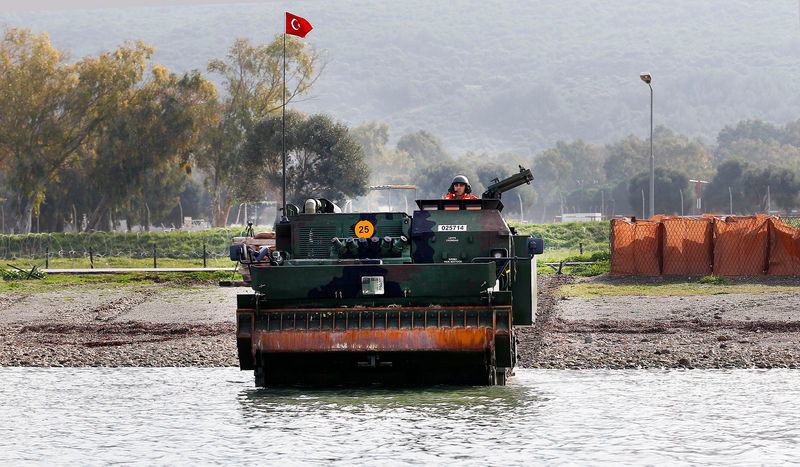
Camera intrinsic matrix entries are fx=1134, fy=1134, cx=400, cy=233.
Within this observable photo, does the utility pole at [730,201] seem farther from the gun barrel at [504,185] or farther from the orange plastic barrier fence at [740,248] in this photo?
the gun barrel at [504,185]

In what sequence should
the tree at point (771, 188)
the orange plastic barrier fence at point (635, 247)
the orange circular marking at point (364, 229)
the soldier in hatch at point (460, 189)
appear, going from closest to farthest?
the orange circular marking at point (364, 229)
the soldier in hatch at point (460, 189)
the orange plastic barrier fence at point (635, 247)
the tree at point (771, 188)

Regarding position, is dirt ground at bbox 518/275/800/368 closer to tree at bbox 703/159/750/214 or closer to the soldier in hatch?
the soldier in hatch

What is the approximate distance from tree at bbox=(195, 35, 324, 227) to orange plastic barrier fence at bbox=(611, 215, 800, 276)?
54.4 m

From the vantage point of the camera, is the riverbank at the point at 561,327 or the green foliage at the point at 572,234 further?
the green foliage at the point at 572,234

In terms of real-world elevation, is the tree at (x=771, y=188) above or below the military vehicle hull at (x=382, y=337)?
above

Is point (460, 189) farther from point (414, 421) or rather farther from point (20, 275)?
point (20, 275)

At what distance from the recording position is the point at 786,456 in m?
10.8

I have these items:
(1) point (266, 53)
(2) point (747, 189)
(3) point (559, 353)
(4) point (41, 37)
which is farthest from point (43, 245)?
(2) point (747, 189)

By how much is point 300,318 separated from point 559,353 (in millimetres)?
6056

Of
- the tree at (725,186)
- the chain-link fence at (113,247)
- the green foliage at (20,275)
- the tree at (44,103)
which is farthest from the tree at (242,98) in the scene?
the tree at (725,186)

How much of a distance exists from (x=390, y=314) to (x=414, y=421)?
1789 millimetres

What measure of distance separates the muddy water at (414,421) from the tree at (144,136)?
71438 mm

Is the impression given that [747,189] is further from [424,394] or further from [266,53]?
[424,394]

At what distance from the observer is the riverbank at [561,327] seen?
18.8m
